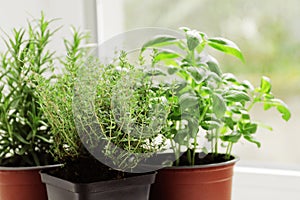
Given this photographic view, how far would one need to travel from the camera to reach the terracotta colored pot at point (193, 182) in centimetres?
93

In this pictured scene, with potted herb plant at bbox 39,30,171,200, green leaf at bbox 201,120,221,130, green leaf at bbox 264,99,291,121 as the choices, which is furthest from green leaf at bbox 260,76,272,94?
potted herb plant at bbox 39,30,171,200

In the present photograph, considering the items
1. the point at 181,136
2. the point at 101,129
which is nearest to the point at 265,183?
the point at 181,136

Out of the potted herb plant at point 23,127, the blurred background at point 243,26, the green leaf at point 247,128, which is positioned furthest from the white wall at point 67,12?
the green leaf at point 247,128

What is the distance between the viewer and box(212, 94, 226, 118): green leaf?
35.6 inches

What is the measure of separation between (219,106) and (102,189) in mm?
258

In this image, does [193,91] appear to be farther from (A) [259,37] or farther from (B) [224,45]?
(A) [259,37]

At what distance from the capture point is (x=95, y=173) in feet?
2.84

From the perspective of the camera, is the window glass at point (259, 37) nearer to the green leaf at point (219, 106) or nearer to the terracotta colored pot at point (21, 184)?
the green leaf at point (219, 106)

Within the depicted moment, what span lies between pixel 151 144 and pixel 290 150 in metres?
0.61

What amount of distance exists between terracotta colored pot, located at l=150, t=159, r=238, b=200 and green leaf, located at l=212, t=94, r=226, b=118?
0.32ft

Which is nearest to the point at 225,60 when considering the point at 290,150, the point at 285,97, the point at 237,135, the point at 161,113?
the point at 285,97

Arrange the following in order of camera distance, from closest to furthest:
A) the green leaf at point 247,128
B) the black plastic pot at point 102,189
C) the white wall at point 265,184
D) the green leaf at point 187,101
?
the black plastic pot at point 102,189, the green leaf at point 187,101, the green leaf at point 247,128, the white wall at point 265,184

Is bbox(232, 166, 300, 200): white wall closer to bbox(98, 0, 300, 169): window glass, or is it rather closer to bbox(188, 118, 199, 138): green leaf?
bbox(98, 0, 300, 169): window glass

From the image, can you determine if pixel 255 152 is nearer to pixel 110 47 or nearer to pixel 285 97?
pixel 285 97
